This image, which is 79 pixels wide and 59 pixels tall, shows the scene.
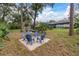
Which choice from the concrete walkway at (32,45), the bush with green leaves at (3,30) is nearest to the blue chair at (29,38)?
the concrete walkway at (32,45)

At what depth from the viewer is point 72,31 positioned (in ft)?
7.28

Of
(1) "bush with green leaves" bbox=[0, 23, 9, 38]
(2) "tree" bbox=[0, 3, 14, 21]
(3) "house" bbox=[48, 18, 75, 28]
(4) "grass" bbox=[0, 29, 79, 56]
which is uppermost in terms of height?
(2) "tree" bbox=[0, 3, 14, 21]

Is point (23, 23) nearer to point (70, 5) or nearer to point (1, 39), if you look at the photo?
point (1, 39)

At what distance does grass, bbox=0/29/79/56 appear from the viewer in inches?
87.0

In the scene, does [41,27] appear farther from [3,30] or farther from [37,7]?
[3,30]

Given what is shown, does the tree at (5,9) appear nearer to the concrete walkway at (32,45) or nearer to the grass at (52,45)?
the grass at (52,45)

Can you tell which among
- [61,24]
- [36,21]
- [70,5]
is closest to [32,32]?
[36,21]

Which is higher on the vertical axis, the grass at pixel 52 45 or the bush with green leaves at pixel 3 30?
the bush with green leaves at pixel 3 30

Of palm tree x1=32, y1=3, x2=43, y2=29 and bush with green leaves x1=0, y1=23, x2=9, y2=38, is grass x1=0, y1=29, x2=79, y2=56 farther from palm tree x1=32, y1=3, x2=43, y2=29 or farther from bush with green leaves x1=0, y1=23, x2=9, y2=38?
palm tree x1=32, y1=3, x2=43, y2=29

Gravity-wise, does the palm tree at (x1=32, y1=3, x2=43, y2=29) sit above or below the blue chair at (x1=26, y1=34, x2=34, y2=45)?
above

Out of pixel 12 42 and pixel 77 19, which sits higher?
pixel 77 19

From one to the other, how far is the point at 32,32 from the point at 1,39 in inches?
11.7

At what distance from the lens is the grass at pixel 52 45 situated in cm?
221

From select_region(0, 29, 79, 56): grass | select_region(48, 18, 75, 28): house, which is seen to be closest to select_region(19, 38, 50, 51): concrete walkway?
select_region(0, 29, 79, 56): grass
